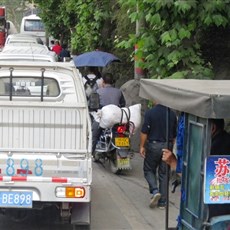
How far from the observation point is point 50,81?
8469 mm

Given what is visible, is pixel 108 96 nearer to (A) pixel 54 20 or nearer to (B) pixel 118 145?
(B) pixel 118 145

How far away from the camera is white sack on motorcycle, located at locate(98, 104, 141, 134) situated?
11.3 meters

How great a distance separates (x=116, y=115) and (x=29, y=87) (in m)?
3.11

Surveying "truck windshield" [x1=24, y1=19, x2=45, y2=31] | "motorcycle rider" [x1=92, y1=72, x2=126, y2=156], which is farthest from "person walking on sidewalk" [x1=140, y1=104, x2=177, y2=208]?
"truck windshield" [x1=24, y1=19, x2=45, y2=31]

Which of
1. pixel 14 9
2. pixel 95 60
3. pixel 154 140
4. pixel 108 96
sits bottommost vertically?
pixel 154 140

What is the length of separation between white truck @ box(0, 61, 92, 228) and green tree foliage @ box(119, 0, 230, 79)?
218 cm

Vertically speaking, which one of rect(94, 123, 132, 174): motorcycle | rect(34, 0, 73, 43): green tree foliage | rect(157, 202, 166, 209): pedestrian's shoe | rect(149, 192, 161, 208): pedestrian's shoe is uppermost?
rect(34, 0, 73, 43): green tree foliage

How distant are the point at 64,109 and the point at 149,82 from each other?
4.14 feet

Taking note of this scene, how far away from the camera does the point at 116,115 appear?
11.3m

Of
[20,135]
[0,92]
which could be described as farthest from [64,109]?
[0,92]

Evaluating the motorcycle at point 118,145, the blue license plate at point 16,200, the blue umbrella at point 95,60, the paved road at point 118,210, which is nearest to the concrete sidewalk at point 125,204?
the paved road at point 118,210

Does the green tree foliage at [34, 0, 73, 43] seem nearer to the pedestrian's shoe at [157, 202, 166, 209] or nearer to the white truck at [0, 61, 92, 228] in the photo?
the pedestrian's shoe at [157, 202, 166, 209]

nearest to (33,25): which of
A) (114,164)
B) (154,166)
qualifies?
(114,164)

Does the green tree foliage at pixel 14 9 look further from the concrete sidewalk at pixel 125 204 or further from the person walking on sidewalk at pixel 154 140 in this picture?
the person walking on sidewalk at pixel 154 140
